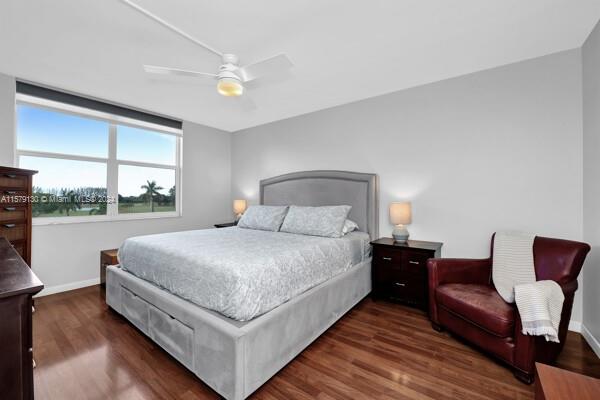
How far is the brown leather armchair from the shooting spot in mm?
1691

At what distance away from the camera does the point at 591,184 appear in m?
2.09

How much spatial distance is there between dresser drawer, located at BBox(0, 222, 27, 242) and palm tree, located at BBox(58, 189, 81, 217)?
71 centimetres

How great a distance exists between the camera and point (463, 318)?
2008 millimetres

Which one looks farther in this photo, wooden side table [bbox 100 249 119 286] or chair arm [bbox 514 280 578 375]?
wooden side table [bbox 100 249 119 286]

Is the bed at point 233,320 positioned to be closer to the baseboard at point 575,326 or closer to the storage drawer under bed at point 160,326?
the storage drawer under bed at point 160,326

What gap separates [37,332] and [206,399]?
191 centimetres

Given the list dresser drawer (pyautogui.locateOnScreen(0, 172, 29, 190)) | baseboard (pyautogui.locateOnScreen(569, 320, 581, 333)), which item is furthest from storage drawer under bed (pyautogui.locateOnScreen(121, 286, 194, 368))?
baseboard (pyautogui.locateOnScreen(569, 320, 581, 333))

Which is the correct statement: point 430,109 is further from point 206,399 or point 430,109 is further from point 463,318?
point 206,399

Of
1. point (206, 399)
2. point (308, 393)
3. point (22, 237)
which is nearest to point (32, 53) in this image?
point (22, 237)

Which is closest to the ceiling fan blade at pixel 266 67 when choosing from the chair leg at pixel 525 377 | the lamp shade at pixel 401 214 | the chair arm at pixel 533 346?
the lamp shade at pixel 401 214

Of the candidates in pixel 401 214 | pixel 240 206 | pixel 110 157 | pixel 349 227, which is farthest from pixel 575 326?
pixel 110 157

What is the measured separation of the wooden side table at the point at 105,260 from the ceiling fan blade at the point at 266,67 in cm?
274

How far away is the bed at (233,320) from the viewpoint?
1.51 metres

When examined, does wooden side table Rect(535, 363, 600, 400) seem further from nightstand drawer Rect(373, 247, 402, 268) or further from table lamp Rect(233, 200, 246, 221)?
table lamp Rect(233, 200, 246, 221)
